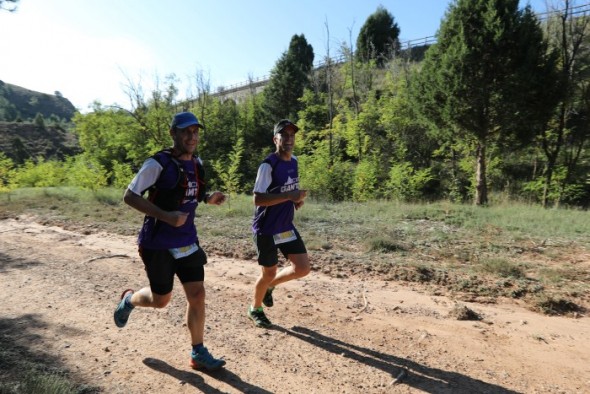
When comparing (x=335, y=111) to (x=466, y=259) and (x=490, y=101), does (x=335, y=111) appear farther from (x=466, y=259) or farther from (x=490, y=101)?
(x=466, y=259)

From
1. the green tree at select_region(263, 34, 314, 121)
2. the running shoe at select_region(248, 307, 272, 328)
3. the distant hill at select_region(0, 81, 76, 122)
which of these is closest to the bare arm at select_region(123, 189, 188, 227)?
the running shoe at select_region(248, 307, 272, 328)

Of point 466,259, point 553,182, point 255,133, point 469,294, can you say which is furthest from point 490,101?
point 255,133

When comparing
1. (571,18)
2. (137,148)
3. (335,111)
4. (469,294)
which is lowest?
(469,294)

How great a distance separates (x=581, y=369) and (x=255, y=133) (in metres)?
31.9

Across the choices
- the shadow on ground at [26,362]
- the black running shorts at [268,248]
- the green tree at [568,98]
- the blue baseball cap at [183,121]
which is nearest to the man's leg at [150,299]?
the shadow on ground at [26,362]

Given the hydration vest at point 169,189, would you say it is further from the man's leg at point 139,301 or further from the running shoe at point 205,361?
the running shoe at point 205,361

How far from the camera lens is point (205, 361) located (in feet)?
10.6

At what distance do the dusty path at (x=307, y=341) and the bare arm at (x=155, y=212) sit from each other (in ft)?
4.60

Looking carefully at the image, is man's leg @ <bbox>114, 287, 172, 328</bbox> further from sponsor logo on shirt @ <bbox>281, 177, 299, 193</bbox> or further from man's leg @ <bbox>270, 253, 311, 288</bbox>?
sponsor logo on shirt @ <bbox>281, 177, 299, 193</bbox>

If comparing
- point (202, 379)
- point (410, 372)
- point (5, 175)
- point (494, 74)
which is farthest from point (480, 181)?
point (5, 175)

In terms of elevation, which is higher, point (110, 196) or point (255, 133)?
point (255, 133)

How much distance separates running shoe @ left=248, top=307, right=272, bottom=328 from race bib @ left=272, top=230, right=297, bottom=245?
86 centimetres

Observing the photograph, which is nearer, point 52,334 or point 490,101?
point 52,334

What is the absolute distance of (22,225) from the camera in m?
10.4
